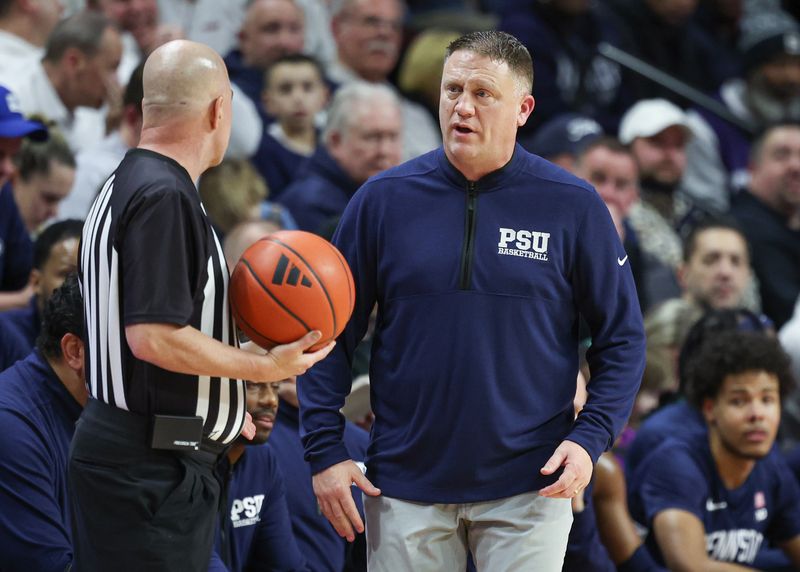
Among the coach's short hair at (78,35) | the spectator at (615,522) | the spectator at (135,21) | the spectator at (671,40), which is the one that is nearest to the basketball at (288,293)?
the spectator at (615,522)

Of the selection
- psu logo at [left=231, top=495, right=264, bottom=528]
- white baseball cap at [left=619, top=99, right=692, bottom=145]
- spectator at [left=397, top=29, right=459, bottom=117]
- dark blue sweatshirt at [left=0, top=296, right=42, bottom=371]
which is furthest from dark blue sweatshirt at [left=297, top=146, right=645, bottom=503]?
white baseball cap at [left=619, top=99, right=692, bottom=145]

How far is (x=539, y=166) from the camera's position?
374 centimetres

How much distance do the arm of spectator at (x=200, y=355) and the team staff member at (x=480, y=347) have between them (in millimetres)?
429

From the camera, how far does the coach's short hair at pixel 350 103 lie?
7.48 m

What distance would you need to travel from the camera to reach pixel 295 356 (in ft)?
10.9

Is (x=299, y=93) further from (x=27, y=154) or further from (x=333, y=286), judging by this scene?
(x=333, y=286)

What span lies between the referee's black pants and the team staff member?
477 millimetres

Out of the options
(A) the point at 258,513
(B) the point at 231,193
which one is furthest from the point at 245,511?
(B) the point at 231,193

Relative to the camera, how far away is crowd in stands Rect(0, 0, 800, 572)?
478 centimetres

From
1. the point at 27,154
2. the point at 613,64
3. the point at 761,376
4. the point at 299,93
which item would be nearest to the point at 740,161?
the point at 613,64

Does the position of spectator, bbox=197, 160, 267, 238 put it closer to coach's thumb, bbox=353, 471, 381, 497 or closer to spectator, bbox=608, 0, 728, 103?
coach's thumb, bbox=353, 471, 381, 497

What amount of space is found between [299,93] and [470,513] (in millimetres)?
5210

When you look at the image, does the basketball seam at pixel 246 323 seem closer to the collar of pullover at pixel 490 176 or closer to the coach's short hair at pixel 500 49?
the collar of pullover at pixel 490 176

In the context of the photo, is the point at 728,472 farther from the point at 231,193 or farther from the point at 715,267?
the point at 231,193
